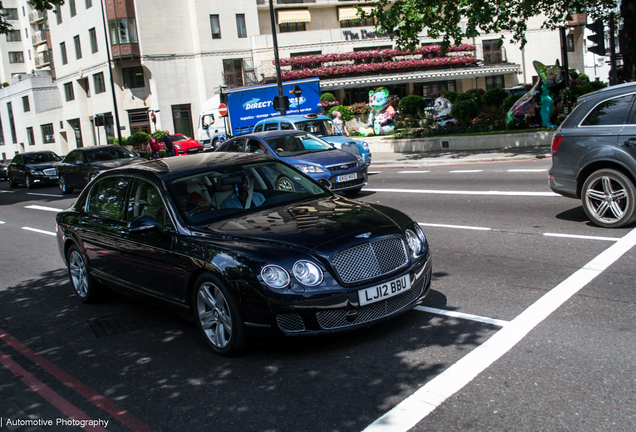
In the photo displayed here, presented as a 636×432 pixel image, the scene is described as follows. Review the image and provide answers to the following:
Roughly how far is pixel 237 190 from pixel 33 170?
23821 millimetres

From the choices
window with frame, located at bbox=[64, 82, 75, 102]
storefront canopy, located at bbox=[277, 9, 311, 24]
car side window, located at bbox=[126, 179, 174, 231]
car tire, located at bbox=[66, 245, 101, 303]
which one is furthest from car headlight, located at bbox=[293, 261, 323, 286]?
window with frame, located at bbox=[64, 82, 75, 102]

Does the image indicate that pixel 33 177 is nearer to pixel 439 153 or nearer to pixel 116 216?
pixel 439 153

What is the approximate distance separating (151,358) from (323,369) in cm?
157

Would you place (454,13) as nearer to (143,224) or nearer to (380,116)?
(380,116)

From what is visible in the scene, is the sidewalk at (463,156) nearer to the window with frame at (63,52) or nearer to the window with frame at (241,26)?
the window with frame at (241,26)

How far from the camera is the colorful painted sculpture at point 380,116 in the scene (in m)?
28.8

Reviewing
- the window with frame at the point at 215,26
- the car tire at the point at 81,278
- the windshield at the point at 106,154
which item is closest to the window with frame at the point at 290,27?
the window with frame at the point at 215,26

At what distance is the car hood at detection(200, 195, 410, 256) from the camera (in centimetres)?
458

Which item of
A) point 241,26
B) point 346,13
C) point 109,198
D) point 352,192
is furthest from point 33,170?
point 346,13

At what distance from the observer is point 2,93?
Result: 70.0m

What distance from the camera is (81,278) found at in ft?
22.7

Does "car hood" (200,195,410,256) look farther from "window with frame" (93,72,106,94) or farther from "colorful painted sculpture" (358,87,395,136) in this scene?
"window with frame" (93,72,106,94)

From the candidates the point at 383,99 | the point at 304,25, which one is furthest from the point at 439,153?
the point at 304,25

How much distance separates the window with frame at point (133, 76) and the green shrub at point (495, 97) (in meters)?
32.4
